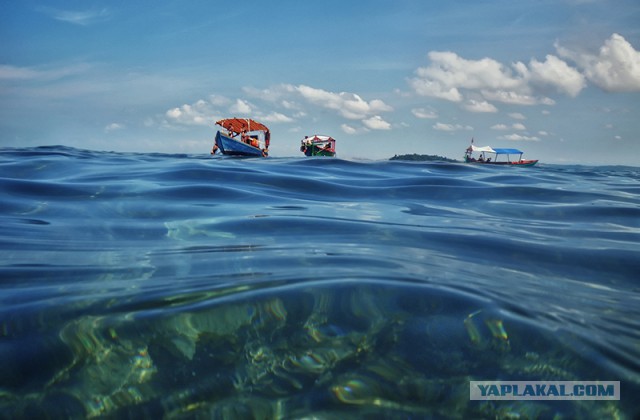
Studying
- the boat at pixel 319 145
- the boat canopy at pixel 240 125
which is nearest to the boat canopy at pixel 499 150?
the boat at pixel 319 145

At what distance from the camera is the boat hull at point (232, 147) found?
38.4 meters

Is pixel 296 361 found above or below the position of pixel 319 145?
below

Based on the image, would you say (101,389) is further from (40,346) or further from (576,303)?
(576,303)

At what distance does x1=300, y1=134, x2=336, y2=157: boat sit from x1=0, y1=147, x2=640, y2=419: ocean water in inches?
1761

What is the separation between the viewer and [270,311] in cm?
172

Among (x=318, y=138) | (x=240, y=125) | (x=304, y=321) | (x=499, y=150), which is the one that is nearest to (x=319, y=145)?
(x=318, y=138)

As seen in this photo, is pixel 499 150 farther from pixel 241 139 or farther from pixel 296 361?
pixel 296 361

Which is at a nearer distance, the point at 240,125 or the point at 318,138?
the point at 240,125

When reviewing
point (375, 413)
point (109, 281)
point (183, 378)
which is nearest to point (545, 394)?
point (375, 413)

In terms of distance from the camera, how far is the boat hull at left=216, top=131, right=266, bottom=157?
38.4 meters

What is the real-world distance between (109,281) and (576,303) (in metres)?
2.47

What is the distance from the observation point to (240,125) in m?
43.3

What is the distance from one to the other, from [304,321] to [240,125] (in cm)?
4357

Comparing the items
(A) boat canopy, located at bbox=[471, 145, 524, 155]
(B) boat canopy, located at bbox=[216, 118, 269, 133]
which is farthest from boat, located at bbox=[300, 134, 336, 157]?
(A) boat canopy, located at bbox=[471, 145, 524, 155]
